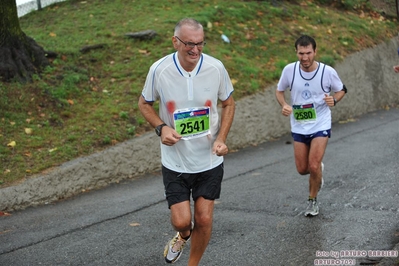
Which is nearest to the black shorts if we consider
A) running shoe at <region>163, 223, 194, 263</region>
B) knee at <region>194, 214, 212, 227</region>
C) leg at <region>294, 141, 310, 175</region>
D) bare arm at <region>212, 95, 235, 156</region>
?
knee at <region>194, 214, 212, 227</region>

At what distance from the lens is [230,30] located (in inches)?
630

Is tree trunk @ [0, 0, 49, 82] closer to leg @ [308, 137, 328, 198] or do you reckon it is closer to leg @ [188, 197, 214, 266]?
leg @ [308, 137, 328, 198]

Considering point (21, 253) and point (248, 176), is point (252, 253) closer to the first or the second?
point (21, 253)

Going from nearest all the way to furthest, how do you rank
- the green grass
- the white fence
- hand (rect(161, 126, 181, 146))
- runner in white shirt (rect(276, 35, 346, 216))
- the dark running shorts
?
hand (rect(161, 126, 181, 146)), runner in white shirt (rect(276, 35, 346, 216)), the dark running shorts, the green grass, the white fence

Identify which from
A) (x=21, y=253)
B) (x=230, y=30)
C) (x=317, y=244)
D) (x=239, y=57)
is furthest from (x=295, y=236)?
(x=230, y=30)

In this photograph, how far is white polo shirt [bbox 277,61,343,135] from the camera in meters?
7.70

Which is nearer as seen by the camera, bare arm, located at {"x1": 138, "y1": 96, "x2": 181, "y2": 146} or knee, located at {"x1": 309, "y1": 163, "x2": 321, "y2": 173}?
bare arm, located at {"x1": 138, "y1": 96, "x2": 181, "y2": 146}

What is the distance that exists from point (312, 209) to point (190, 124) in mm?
2692

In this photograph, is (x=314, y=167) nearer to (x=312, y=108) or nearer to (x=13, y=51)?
(x=312, y=108)

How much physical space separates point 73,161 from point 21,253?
3104mm

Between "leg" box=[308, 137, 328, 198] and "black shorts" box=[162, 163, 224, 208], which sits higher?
"black shorts" box=[162, 163, 224, 208]

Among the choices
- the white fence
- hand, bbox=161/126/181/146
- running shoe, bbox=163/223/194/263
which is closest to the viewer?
hand, bbox=161/126/181/146

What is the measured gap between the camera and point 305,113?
25.4 feet

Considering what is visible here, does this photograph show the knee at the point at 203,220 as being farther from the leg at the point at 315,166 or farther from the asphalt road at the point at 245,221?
the leg at the point at 315,166
